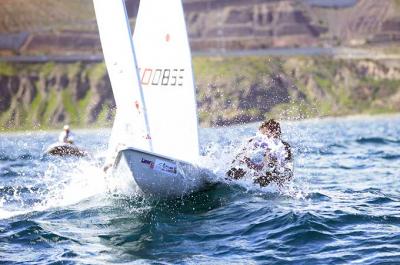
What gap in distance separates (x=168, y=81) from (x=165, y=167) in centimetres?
215

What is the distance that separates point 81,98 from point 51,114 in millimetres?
12055

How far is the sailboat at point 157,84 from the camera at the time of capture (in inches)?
620

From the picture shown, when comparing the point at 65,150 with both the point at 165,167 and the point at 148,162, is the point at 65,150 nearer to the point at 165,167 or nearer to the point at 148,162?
the point at 165,167

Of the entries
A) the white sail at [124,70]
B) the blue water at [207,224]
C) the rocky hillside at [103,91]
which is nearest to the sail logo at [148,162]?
the blue water at [207,224]

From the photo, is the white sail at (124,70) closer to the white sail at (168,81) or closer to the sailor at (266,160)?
the white sail at (168,81)

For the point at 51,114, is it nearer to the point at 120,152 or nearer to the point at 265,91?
the point at 265,91

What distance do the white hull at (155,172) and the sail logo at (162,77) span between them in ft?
6.39

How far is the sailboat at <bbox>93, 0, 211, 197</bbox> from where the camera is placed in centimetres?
1574

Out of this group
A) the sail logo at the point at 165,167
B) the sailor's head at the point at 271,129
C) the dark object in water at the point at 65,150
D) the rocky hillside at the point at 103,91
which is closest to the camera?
the sail logo at the point at 165,167

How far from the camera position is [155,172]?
48.8 ft

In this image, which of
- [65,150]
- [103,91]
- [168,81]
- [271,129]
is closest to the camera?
[168,81]

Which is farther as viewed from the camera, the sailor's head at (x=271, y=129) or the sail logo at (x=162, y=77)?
the sailor's head at (x=271, y=129)

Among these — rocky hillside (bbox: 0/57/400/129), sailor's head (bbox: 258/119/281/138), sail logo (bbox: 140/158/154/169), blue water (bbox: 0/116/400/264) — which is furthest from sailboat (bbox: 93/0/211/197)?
rocky hillside (bbox: 0/57/400/129)

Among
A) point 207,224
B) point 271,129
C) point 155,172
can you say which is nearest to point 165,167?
point 155,172
